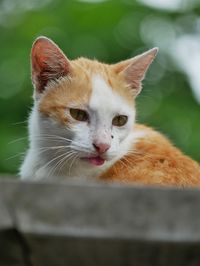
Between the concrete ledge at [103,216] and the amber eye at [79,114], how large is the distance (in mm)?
1194

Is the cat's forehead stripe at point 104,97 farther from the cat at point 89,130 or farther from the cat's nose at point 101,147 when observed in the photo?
the cat's nose at point 101,147

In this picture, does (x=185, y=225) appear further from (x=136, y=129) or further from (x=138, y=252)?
(x=136, y=129)

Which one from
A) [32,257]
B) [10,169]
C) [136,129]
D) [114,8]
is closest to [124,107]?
[136,129]

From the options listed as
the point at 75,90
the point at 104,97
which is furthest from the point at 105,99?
the point at 75,90

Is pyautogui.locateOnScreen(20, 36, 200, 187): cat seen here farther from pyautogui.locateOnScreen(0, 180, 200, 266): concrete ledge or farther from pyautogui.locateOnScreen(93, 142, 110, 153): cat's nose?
pyautogui.locateOnScreen(0, 180, 200, 266): concrete ledge

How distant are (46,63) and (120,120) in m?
0.30

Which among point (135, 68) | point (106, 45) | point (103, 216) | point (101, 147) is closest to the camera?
point (103, 216)

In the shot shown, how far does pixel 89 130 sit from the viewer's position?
2.10 metres

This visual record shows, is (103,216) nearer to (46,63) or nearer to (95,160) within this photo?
(95,160)

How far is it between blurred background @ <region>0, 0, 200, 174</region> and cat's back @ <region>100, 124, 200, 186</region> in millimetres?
1668

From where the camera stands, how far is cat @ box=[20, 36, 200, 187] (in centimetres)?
208

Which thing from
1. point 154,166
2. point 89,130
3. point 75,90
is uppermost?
point 75,90

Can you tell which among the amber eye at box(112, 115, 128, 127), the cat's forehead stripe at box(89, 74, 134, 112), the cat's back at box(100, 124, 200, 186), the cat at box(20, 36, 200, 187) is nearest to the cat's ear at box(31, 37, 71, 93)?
the cat at box(20, 36, 200, 187)

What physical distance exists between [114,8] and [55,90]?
2.42 m
